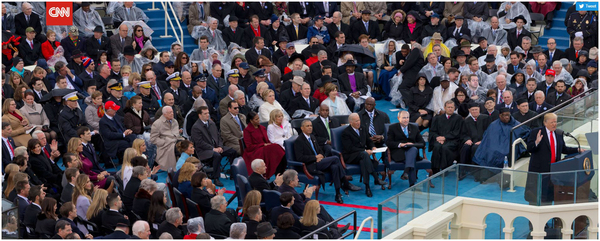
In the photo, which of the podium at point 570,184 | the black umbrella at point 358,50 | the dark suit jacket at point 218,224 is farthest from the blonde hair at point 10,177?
the black umbrella at point 358,50

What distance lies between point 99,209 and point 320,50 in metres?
7.89

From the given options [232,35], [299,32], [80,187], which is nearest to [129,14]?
[232,35]

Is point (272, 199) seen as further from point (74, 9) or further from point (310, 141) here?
point (74, 9)

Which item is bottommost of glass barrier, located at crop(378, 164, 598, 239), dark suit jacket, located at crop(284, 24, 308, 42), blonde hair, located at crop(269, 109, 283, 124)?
glass barrier, located at crop(378, 164, 598, 239)

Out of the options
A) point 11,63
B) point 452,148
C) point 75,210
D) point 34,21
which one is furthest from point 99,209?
point 34,21

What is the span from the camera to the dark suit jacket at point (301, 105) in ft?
48.0

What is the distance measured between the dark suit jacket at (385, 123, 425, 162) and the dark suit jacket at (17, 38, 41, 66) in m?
7.54

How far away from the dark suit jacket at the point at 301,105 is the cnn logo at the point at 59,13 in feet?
19.8

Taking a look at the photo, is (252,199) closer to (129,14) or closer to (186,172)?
(186,172)

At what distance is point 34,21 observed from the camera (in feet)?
58.1

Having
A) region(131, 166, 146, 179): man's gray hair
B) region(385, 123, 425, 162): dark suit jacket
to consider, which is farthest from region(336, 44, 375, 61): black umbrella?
region(131, 166, 146, 179): man's gray hair

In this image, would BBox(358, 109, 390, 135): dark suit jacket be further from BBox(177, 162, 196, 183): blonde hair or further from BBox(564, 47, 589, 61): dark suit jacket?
BBox(564, 47, 589, 61): dark suit jacket

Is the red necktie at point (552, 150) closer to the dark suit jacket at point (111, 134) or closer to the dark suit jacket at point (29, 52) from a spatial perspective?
the dark suit jacket at point (111, 134)

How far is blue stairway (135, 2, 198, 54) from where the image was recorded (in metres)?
19.4
